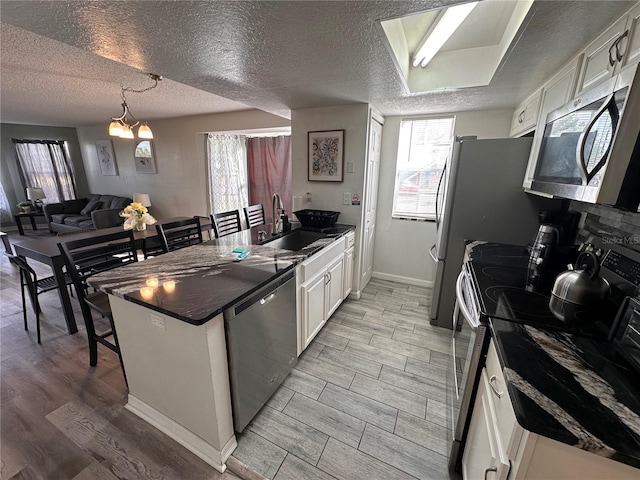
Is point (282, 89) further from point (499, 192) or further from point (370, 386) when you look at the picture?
point (370, 386)

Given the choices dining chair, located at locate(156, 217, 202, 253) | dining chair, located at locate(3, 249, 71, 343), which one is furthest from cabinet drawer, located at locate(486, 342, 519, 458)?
dining chair, located at locate(3, 249, 71, 343)

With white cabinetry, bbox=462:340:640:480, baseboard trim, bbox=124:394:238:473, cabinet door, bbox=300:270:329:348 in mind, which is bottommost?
baseboard trim, bbox=124:394:238:473

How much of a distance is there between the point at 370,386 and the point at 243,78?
8.25 ft

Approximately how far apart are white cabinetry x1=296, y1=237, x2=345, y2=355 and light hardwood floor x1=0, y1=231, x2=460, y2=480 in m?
0.24

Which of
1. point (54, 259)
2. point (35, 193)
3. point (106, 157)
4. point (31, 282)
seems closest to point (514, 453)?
point (54, 259)

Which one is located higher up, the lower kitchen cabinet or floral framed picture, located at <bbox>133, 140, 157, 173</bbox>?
floral framed picture, located at <bbox>133, 140, 157, 173</bbox>

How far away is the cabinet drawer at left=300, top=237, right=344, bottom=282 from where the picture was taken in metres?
1.88

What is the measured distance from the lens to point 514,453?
73 cm

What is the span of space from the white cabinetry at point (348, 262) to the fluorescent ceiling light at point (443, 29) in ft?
5.31

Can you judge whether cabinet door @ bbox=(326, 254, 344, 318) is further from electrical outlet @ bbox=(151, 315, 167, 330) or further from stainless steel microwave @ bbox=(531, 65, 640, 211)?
stainless steel microwave @ bbox=(531, 65, 640, 211)

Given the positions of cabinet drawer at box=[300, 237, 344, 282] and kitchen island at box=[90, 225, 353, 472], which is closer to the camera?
kitchen island at box=[90, 225, 353, 472]

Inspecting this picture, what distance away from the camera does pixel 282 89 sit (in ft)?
7.13

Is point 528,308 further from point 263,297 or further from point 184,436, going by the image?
point 184,436

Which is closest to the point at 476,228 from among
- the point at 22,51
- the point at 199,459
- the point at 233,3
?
the point at 233,3
